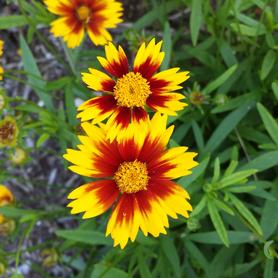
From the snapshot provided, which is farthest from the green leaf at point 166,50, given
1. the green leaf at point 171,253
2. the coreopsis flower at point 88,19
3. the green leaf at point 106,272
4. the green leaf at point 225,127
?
the green leaf at point 106,272

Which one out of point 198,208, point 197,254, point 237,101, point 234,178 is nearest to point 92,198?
point 198,208

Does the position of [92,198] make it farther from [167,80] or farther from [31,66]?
[31,66]

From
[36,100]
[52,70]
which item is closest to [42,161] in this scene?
[36,100]

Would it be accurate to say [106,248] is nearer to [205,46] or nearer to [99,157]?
[99,157]

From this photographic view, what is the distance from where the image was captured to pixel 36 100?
272cm

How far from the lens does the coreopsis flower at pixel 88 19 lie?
1822mm

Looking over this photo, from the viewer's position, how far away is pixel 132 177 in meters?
1.39

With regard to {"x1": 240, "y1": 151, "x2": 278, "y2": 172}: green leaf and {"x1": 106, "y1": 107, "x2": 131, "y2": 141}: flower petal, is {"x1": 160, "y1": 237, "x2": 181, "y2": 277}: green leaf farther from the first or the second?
{"x1": 106, "y1": 107, "x2": 131, "y2": 141}: flower petal

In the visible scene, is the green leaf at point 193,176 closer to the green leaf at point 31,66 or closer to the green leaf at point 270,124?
the green leaf at point 270,124

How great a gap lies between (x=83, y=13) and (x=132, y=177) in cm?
81

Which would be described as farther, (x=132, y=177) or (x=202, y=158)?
(x=202, y=158)

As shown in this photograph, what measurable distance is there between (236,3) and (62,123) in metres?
0.82

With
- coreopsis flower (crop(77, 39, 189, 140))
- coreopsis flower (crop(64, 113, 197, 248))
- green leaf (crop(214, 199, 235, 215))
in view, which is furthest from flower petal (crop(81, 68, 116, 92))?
green leaf (crop(214, 199, 235, 215))

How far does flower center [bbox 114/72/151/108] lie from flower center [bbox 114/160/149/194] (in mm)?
187
